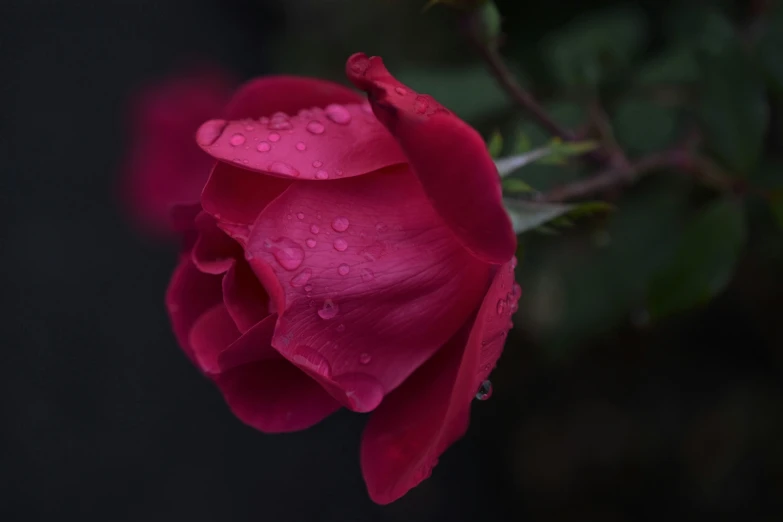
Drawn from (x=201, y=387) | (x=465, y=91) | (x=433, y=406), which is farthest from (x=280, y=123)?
(x=201, y=387)

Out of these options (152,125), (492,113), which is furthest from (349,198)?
(152,125)

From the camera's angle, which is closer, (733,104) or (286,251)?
(286,251)

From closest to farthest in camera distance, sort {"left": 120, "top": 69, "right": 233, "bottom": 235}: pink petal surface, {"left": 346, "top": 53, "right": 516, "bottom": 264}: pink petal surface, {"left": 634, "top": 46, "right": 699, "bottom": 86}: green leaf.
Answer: {"left": 346, "top": 53, "right": 516, "bottom": 264}: pink petal surface → {"left": 634, "top": 46, "right": 699, "bottom": 86}: green leaf → {"left": 120, "top": 69, "right": 233, "bottom": 235}: pink petal surface

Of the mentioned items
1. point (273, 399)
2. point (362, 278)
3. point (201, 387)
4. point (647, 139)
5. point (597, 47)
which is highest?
point (362, 278)

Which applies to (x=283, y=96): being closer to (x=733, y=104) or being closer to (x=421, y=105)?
(x=421, y=105)

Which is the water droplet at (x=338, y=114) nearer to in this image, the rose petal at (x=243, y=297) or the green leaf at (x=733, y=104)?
the rose petal at (x=243, y=297)

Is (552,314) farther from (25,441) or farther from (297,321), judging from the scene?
(25,441)

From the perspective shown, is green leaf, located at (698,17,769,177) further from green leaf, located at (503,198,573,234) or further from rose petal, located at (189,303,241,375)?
rose petal, located at (189,303,241,375)

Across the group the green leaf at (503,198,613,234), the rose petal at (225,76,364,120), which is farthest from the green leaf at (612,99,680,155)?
the rose petal at (225,76,364,120)
